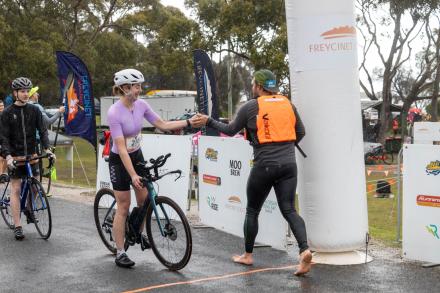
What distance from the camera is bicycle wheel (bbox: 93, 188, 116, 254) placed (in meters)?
7.49

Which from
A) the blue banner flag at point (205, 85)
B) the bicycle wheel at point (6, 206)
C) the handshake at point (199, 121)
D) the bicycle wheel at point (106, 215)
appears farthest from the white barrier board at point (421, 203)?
the blue banner flag at point (205, 85)

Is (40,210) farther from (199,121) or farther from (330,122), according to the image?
(330,122)

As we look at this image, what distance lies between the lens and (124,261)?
6906 mm

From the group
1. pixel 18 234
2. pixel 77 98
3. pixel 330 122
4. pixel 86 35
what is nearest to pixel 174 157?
pixel 18 234

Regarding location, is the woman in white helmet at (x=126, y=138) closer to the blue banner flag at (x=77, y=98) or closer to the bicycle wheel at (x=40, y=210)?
the bicycle wheel at (x=40, y=210)

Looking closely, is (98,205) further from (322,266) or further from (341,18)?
(341,18)

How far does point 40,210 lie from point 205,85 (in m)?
7.56

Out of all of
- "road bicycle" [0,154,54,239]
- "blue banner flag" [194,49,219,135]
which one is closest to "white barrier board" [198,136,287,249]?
"road bicycle" [0,154,54,239]

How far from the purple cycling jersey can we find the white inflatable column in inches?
64.3

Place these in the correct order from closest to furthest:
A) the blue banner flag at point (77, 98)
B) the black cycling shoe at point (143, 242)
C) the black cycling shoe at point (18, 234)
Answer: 1. the black cycling shoe at point (143, 242)
2. the black cycling shoe at point (18, 234)
3. the blue banner flag at point (77, 98)

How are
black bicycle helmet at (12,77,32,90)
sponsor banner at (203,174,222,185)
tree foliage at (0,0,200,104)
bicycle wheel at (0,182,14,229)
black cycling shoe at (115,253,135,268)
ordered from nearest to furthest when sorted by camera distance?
black cycling shoe at (115,253,135,268), black bicycle helmet at (12,77,32,90), sponsor banner at (203,174,222,185), bicycle wheel at (0,182,14,229), tree foliage at (0,0,200,104)

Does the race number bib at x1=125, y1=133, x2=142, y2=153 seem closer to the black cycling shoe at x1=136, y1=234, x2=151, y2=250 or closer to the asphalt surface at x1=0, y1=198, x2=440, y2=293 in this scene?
the black cycling shoe at x1=136, y1=234, x2=151, y2=250

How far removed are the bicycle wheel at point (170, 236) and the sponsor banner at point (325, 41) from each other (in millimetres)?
1973

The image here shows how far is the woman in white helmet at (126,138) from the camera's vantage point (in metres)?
6.60
